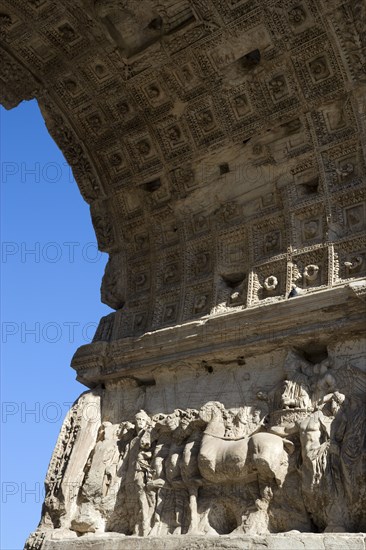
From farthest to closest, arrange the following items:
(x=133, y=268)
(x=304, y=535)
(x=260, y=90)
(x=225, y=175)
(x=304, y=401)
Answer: (x=133, y=268) < (x=225, y=175) < (x=260, y=90) < (x=304, y=401) < (x=304, y=535)

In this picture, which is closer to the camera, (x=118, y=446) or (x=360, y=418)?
(x=360, y=418)

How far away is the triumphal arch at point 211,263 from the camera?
707 centimetres

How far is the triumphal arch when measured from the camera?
7.07 meters

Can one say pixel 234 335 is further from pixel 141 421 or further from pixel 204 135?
pixel 204 135

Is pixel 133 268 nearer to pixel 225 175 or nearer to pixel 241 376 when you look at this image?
pixel 225 175

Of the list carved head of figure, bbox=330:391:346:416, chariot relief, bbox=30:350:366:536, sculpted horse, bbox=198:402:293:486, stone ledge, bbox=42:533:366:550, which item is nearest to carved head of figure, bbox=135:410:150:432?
chariot relief, bbox=30:350:366:536

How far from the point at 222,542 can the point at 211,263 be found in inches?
146

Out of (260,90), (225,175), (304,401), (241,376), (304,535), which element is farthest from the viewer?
(225,175)

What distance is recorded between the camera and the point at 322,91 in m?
8.13

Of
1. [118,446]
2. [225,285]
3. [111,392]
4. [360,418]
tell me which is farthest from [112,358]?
[360,418]

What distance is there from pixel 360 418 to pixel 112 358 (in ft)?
12.5

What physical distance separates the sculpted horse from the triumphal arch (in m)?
0.02

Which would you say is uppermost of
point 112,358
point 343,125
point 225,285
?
point 343,125

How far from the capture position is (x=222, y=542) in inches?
263
